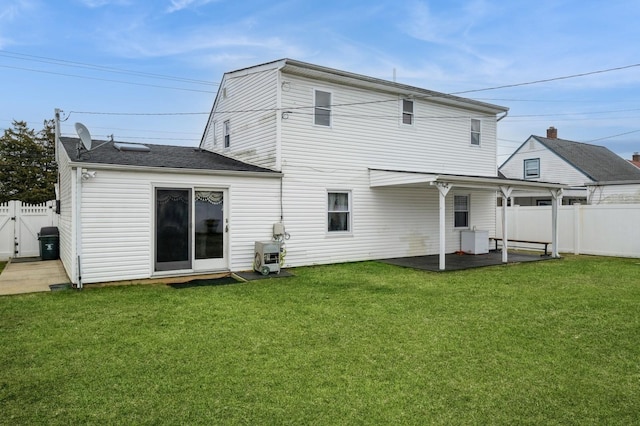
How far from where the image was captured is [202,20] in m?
14.9

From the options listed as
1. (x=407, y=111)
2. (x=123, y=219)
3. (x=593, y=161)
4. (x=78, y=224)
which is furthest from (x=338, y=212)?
(x=593, y=161)

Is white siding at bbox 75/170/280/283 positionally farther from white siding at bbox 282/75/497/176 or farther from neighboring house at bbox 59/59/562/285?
white siding at bbox 282/75/497/176

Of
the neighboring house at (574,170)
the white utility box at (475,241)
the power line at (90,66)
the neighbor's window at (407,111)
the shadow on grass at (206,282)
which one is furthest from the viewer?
the neighboring house at (574,170)

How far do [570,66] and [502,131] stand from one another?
46.3 ft

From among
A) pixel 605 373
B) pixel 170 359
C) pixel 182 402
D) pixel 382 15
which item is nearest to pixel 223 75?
pixel 382 15

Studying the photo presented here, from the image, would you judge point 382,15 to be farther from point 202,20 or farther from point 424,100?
point 202,20

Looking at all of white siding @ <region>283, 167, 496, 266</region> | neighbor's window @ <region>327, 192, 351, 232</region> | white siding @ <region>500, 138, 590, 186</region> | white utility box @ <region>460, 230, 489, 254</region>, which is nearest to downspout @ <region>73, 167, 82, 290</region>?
white siding @ <region>283, 167, 496, 266</region>

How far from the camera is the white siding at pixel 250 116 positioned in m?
11.0

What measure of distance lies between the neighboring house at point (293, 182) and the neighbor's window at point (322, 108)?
0.03m

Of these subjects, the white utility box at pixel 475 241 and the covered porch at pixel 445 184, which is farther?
the white utility box at pixel 475 241

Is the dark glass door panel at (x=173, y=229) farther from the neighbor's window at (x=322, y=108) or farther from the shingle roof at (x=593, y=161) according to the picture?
the shingle roof at (x=593, y=161)

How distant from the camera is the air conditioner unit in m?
9.65

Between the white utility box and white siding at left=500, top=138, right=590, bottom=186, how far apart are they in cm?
1186

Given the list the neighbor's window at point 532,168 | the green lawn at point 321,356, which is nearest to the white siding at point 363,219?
the green lawn at point 321,356
